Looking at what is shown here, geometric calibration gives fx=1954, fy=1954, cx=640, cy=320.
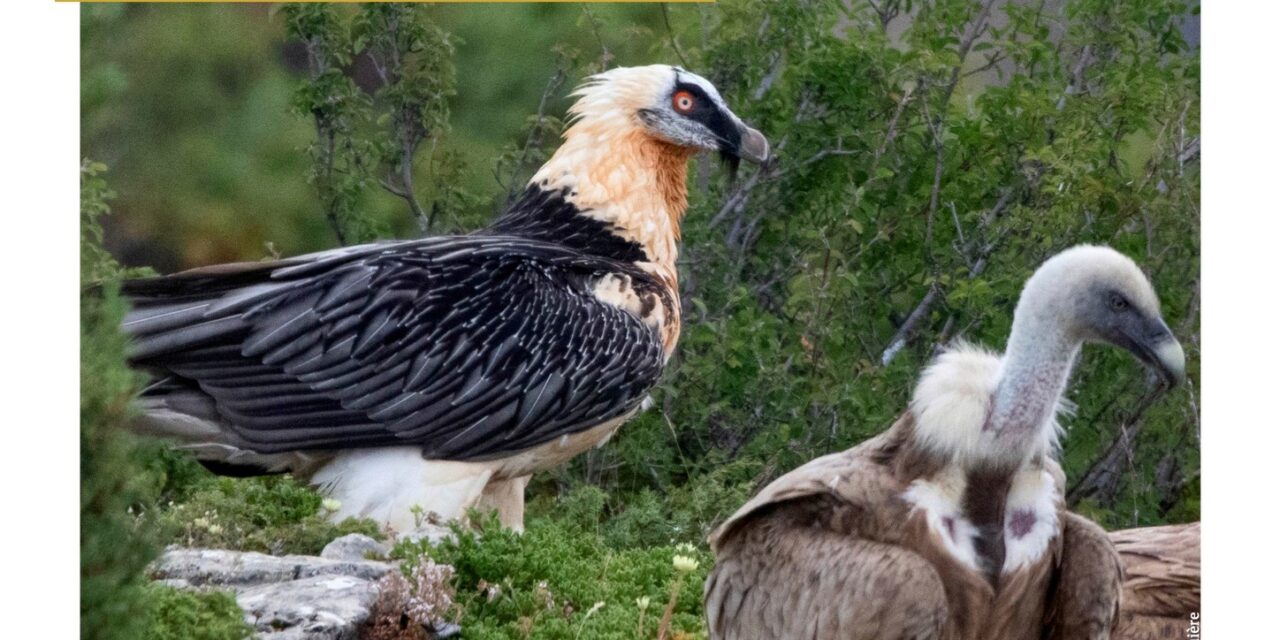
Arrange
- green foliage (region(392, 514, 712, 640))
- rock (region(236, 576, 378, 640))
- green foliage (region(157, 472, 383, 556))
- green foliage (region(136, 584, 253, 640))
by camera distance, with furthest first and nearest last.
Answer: green foliage (region(157, 472, 383, 556)), green foliage (region(392, 514, 712, 640)), rock (region(236, 576, 378, 640)), green foliage (region(136, 584, 253, 640))

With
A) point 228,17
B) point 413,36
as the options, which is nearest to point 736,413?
point 413,36

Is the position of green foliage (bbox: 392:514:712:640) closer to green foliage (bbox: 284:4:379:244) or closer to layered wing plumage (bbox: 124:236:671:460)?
layered wing plumage (bbox: 124:236:671:460)

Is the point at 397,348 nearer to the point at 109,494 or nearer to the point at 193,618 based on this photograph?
the point at 193,618

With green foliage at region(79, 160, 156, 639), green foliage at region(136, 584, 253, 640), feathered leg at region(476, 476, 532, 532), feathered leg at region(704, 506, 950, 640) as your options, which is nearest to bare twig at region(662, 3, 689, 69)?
feathered leg at region(476, 476, 532, 532)

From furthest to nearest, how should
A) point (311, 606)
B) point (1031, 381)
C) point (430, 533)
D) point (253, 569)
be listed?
1. point (430, 533)
2. point (253, 569)
3. point (311, 606)
4. point (1031, 381)

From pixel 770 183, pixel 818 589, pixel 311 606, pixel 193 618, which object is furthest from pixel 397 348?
pixel 818 589

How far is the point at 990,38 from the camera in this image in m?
5.45

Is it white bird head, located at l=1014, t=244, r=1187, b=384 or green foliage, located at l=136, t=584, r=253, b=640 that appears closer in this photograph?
white bird head, located at l=1014, t=244, r=1187, b=384

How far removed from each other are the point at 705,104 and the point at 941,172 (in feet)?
2.22

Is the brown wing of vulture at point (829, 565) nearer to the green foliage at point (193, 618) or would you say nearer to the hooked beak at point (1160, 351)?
the hooked beak at point (1160, 351)

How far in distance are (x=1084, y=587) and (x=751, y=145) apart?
1.77m

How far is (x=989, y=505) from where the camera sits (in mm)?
4023

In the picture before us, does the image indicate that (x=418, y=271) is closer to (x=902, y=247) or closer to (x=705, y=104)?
(x=705, y=104)

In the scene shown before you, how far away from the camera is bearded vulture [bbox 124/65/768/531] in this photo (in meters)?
4.95
